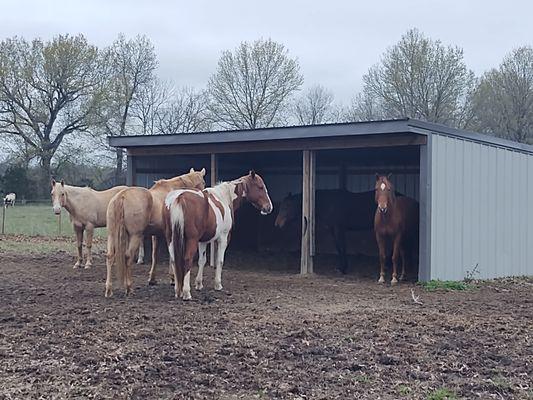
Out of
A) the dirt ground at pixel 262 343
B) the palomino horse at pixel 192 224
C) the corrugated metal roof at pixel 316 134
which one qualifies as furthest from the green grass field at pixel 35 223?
the palomino horse at pixel 192 224

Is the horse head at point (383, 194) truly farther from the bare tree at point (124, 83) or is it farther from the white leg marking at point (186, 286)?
the bare tree at point (124, 83)

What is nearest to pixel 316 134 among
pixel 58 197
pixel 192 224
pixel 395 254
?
pixel 395 254

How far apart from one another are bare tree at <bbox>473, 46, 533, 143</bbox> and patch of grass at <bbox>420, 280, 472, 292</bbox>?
19540 mm

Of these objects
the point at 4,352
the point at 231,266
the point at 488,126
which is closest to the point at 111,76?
the point at 488,126

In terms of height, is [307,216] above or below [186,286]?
above

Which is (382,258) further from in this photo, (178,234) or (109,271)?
(109,271)

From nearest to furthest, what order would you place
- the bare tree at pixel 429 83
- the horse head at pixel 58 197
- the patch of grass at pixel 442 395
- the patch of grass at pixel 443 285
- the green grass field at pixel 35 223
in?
the patch of grass at pixel 442 395, the patch of grass at pixel 443 285, the horse head at pixel 58 197, the green grass field at pixel 35 223, the bare tree at pixel 429 83

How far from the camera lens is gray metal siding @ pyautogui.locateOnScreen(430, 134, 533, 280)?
32.2 feet

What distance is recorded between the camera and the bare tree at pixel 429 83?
27656 mm

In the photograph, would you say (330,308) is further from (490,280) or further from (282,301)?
(490,280)

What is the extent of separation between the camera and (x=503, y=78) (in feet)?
93.4

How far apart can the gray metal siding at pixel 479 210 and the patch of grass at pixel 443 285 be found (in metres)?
0.20

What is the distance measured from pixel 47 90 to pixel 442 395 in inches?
1101

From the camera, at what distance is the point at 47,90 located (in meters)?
29.5
